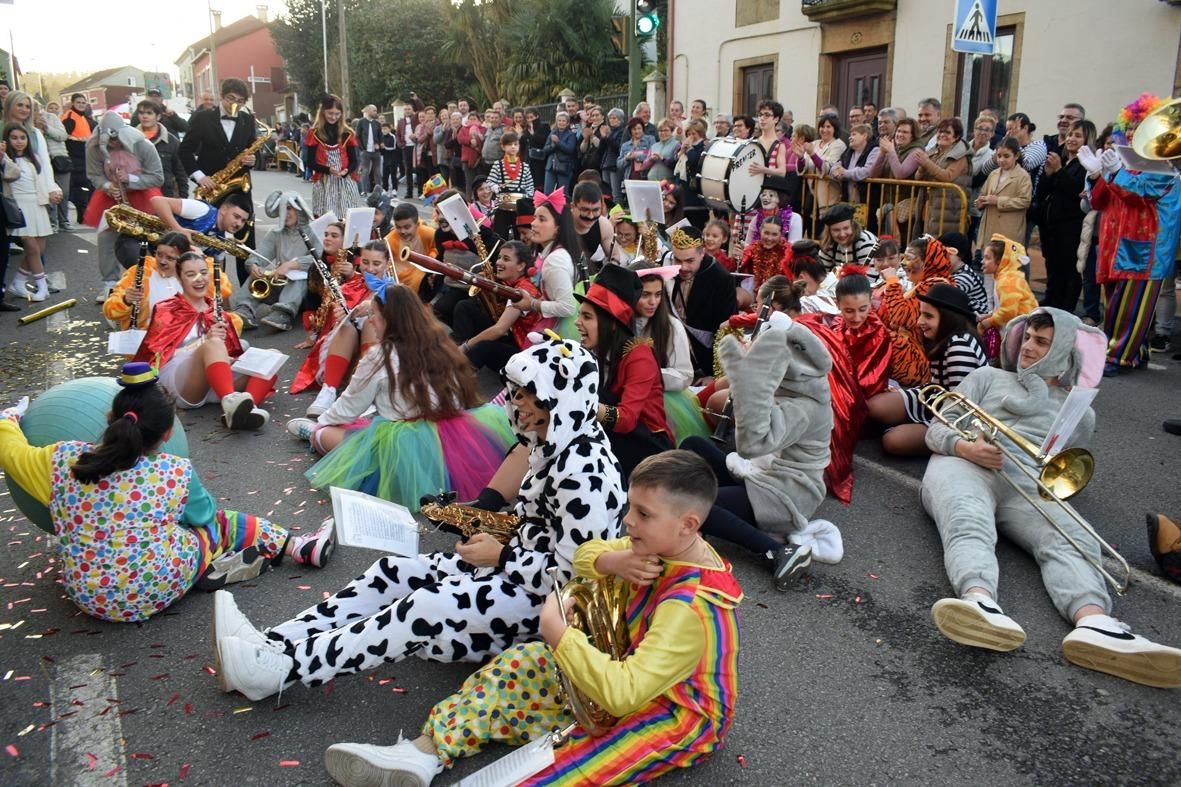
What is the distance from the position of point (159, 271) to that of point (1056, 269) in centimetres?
845

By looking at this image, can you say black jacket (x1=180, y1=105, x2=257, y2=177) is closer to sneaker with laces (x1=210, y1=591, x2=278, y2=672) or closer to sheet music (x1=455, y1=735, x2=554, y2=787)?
sneaker with laces (x1=210, y1=591, x2=278, y2=672)

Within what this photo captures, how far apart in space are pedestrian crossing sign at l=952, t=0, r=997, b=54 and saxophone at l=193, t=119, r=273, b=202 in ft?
25.9

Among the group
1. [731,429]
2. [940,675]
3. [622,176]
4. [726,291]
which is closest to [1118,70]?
[622,176]

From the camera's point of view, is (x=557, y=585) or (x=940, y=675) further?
(x=940, y=675)

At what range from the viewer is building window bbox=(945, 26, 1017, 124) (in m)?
14.0

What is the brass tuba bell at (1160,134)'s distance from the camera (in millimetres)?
6141

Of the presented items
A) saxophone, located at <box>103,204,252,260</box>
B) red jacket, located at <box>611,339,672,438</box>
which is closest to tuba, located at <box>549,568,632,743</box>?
red jacket, located at <box>611,339,672,438</box>

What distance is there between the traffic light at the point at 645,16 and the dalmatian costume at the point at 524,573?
11.4 metres

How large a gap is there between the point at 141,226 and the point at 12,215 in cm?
174

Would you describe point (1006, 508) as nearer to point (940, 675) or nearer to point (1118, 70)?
point (940, 675)

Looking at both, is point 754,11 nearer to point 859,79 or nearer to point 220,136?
point 859,79

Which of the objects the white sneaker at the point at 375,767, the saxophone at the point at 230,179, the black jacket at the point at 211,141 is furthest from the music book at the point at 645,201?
the white sneaker at the point at 375,767

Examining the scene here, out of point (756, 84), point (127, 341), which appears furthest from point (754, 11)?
point (127, 341)

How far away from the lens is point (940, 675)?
352 cm
